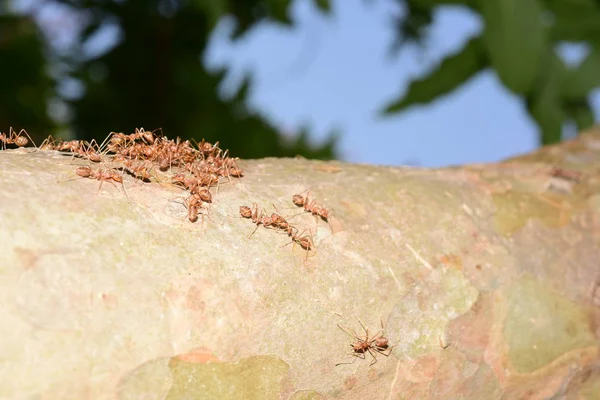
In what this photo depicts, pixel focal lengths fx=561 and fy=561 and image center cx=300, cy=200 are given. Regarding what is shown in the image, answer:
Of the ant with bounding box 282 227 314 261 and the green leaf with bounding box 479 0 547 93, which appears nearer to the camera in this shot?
the ant with bounding box 282 227 314 261

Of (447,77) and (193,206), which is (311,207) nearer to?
(193,206)

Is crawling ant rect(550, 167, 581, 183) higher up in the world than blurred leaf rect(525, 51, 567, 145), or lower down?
lower down

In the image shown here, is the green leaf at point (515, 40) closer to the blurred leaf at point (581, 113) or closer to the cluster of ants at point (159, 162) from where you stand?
the blurred leaf at point (581, 113)

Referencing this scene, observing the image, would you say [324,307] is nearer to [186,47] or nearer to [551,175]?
[551,175]

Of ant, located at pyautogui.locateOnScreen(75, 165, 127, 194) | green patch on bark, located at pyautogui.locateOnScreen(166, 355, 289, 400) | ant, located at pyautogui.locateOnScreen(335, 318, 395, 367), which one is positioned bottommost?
green patch on bark, located at pyautogui.locateOnScreen(166, 355, 289, 400)

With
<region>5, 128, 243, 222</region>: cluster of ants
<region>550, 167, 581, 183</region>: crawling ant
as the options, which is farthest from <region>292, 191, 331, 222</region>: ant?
<region>550, 167, 581, 183</region>: crawling ant

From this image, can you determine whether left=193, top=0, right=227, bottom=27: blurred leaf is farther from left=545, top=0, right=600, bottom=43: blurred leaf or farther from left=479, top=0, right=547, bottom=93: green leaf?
left=545, top=0, right=600, bottom=43: blurred leaf

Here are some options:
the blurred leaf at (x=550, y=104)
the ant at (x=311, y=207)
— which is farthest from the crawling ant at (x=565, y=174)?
the blurred leaf at (x=550, y=104)
